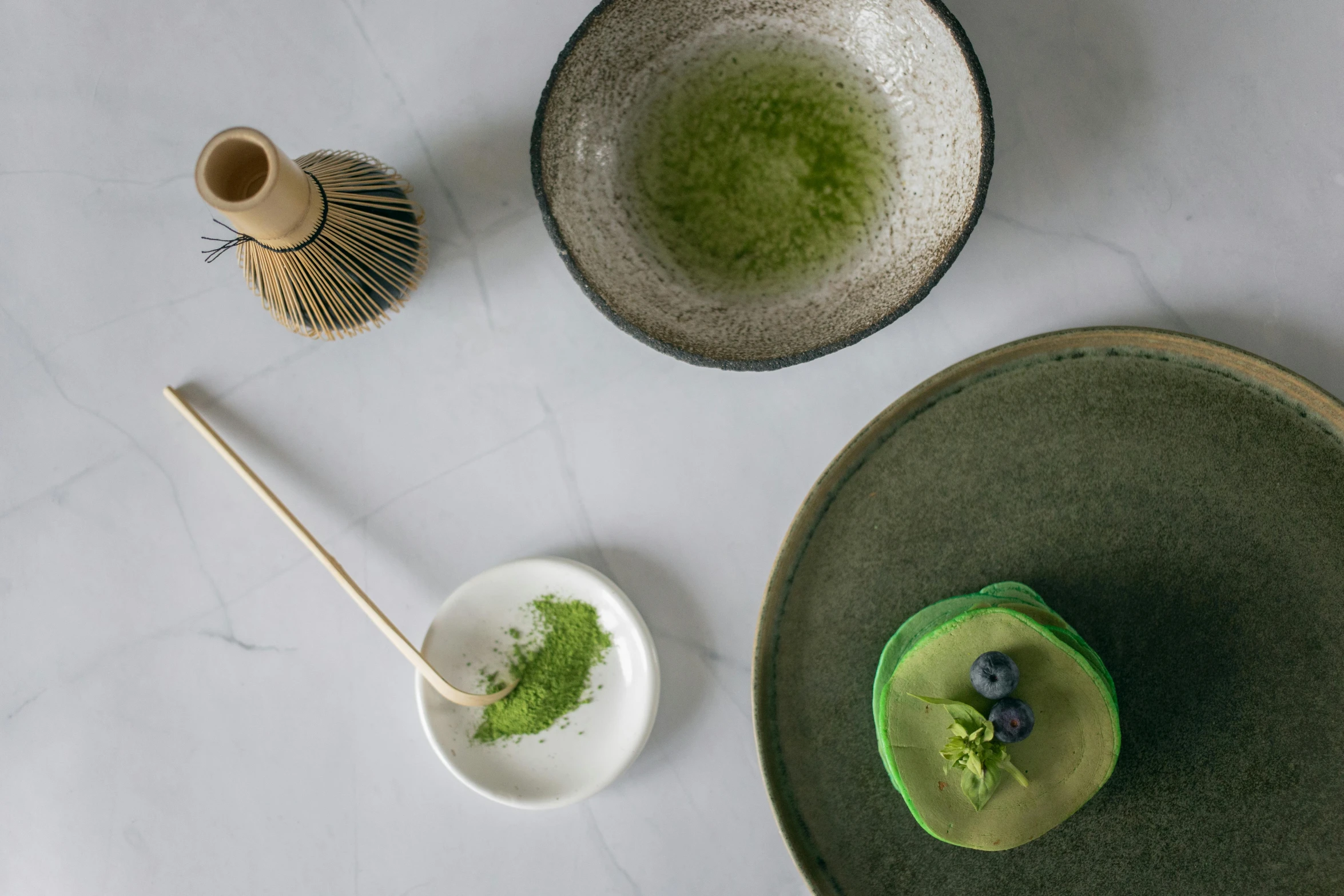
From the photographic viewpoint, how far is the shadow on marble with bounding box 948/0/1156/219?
1.23 metres

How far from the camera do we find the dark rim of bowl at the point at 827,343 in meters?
1.04

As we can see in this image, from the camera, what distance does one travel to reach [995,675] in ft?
3.28

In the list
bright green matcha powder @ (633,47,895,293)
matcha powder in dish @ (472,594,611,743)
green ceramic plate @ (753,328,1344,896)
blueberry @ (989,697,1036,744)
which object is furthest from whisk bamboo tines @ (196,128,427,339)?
blueberry @ (989,697,1036,744)

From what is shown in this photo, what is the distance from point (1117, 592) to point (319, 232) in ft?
4.07

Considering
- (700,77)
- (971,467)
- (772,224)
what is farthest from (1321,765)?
(700,77)

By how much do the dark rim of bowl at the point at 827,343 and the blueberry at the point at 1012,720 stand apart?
51cm

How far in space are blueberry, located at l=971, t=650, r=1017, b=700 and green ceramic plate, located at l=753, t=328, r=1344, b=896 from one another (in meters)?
0.16

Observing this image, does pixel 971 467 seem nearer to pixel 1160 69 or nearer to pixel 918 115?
pixel 918 115

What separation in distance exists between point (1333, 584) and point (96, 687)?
1.90 m

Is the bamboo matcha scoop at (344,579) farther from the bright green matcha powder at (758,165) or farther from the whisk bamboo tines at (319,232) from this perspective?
the bright green matcha powder at (758,165)

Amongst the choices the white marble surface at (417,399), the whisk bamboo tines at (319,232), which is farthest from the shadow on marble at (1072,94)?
the whisk bamboo tines at (319,232)

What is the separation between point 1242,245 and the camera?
122 centimetres

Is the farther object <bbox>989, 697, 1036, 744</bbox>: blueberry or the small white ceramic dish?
the small white ceramic dish

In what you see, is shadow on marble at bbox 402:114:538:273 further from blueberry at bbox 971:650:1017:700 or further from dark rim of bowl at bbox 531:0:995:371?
blueberry at bbox 971:650:1017:700
